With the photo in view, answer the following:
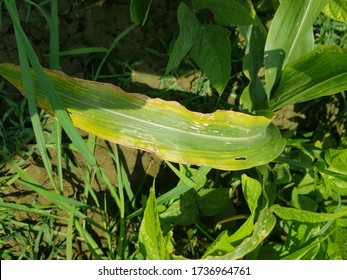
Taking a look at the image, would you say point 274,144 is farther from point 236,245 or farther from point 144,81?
point 144,81

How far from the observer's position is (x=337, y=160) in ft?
4.26

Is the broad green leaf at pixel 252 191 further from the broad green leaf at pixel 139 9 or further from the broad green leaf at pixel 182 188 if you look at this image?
the broad green leaf at pixel 139 9

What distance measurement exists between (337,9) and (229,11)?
259 mm

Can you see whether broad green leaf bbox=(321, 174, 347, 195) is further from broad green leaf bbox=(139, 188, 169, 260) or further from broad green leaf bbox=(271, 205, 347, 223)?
broad green leaf bbox=(139, 188, 169, 260)

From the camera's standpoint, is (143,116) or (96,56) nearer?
(143,116)

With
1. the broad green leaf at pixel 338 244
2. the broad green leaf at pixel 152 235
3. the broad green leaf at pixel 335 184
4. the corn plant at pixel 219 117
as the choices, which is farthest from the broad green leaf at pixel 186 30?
the broad green leaf at pixel 338 244

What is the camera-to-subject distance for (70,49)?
4.68ft

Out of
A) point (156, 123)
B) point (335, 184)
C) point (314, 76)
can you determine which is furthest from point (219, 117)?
point (335, 184)

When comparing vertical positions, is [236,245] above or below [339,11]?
below

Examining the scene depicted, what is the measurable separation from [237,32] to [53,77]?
63 centimetres

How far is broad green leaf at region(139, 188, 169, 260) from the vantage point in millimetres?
1125

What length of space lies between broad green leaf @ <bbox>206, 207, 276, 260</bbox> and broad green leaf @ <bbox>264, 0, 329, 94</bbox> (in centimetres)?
33

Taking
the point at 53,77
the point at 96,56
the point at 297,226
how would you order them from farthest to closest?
the point at 96,56 → the point at 297,226 → the point at 53,77
